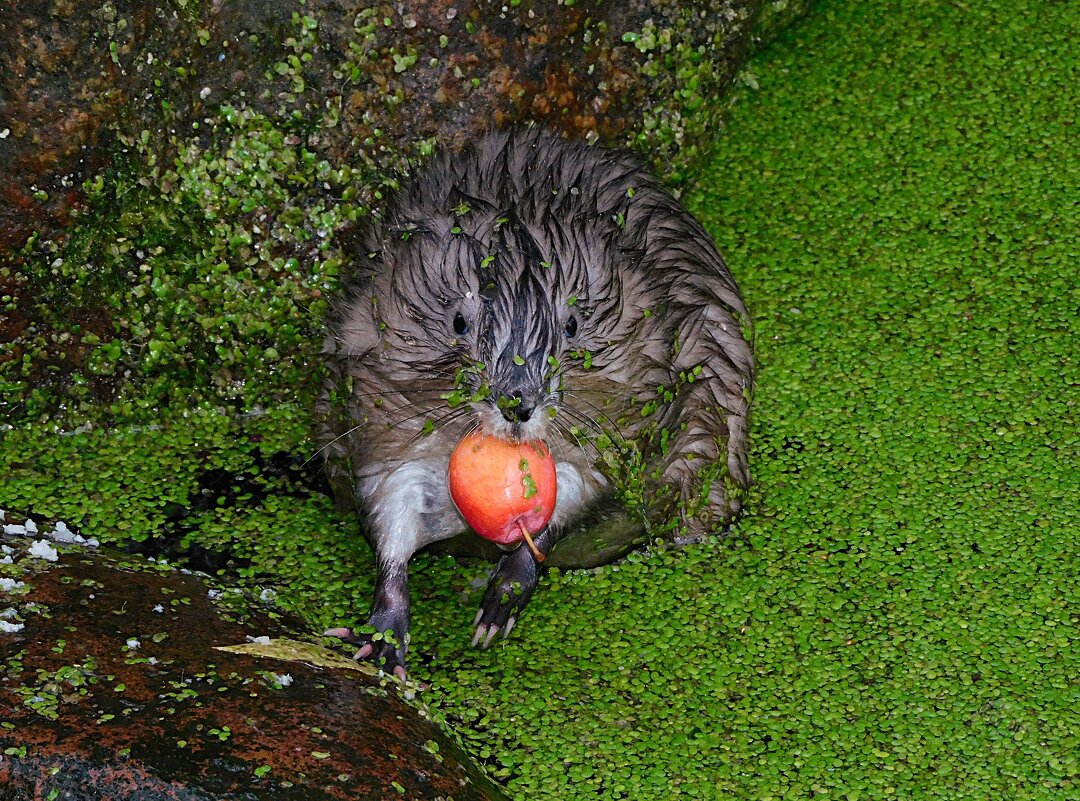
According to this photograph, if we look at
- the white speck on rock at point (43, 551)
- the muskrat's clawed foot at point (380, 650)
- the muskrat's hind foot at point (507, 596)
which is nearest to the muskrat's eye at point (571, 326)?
the muskrat's hind foot at point (507, 596)

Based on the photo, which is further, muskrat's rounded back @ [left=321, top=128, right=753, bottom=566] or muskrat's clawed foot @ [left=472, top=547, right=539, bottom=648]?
muskrat's clawed foot @ [left=472, top=547, right=539, bottom=648]

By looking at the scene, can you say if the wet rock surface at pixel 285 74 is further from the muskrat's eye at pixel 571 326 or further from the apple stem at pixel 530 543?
the apple stem at pixel 530 543

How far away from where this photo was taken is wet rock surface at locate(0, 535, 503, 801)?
9.52 ft

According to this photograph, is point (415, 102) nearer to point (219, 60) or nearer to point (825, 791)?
point (219, 60)

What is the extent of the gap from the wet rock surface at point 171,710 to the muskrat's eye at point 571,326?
1.01m

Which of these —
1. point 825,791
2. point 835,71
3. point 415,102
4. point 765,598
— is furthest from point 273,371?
point 835,71

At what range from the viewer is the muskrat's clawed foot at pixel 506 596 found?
3.85m

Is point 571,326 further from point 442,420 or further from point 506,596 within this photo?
point 506,596

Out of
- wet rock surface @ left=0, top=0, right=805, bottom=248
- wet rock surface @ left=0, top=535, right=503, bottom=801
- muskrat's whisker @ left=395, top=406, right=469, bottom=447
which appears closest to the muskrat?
muskrat's whisker @ left=395, top=406, right=469, bottom=447

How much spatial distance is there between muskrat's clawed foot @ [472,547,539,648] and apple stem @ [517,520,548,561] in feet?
0.15

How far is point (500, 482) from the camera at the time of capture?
3617mm

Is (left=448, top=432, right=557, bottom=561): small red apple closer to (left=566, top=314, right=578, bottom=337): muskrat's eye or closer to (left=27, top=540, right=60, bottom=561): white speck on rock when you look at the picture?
(left=566, top=314, right=578, bottom=337): muskrat's eye

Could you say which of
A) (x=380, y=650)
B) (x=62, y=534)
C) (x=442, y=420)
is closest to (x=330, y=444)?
(x=442, y=420)

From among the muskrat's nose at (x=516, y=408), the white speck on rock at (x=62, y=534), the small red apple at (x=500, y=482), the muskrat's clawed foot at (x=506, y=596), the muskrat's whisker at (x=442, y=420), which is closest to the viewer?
the muskrat's nose at (x=516, y=408)
